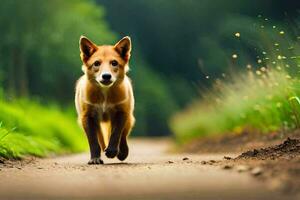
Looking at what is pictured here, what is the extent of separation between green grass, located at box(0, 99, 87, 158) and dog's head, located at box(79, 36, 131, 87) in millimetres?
1156

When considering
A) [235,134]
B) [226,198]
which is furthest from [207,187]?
[235,134]

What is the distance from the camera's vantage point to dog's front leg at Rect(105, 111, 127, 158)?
8.42 meters

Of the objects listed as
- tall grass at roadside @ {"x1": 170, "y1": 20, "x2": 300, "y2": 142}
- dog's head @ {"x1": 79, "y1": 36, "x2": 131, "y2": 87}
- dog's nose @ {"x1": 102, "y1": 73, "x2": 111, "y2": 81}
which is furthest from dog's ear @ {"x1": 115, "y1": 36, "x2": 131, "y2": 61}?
tall grass at roadside @ {"x1": 170, "y1": 20, "x2": 300, "y2": 142}

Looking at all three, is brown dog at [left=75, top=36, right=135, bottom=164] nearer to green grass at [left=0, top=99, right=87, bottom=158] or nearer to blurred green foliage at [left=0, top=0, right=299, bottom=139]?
green grass at [left=0, top=99, right=87, bottom=158]

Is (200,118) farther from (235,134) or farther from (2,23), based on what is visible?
(2,23)

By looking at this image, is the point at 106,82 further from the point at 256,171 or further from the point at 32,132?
the point at 32,132

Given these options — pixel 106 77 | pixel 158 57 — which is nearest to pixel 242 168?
pixel 106 77

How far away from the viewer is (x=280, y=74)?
420 inches

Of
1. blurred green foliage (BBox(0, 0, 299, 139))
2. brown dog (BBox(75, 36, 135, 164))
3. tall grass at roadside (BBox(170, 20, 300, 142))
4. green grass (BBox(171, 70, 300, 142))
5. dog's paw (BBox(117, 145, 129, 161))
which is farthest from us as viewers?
blurred green foliage (BBox(0, 0, 299, 139))

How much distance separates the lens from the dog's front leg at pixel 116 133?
8422mm

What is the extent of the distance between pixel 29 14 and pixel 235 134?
36.8 ft

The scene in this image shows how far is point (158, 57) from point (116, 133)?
34.3 meters

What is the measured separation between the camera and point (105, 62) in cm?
852

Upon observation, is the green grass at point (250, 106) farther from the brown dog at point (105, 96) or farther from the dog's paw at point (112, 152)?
the dog's paw at point (112, 152)
